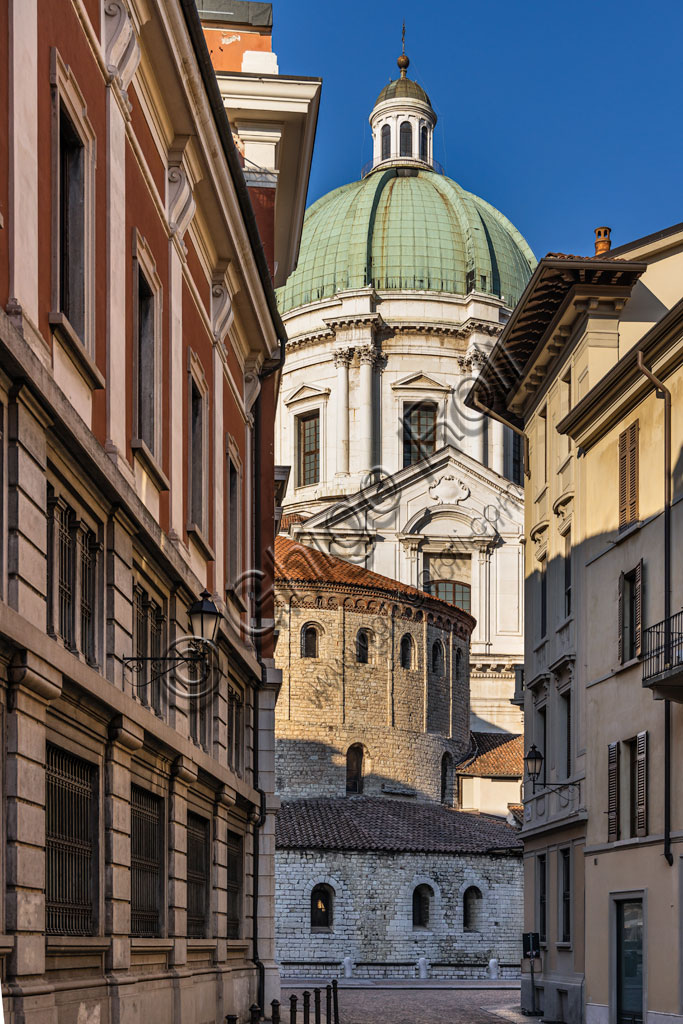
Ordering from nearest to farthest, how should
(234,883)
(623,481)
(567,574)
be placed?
(234,883) < (623,481) < (567,574)

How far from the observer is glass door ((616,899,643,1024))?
23891 mm

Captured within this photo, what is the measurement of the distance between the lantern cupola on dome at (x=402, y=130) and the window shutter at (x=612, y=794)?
62390 millimetres

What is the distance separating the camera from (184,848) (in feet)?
58.5

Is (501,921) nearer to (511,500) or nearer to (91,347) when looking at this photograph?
(511,500)

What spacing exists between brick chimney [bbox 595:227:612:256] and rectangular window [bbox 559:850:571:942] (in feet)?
35.9

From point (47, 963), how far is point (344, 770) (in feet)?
152

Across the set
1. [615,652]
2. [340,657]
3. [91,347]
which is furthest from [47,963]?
[340,657]

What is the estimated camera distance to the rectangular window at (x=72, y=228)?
13.2 m

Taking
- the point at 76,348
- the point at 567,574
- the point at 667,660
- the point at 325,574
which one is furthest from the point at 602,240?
the point at 325,574

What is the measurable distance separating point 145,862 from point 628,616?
11501 millimetres

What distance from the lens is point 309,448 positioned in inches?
2918

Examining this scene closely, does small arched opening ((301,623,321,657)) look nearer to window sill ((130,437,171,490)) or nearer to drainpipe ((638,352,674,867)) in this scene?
drainpipe ((638,352,674,867))

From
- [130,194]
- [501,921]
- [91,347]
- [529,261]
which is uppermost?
[529,261]

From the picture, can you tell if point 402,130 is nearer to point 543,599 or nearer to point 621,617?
point 543,599
